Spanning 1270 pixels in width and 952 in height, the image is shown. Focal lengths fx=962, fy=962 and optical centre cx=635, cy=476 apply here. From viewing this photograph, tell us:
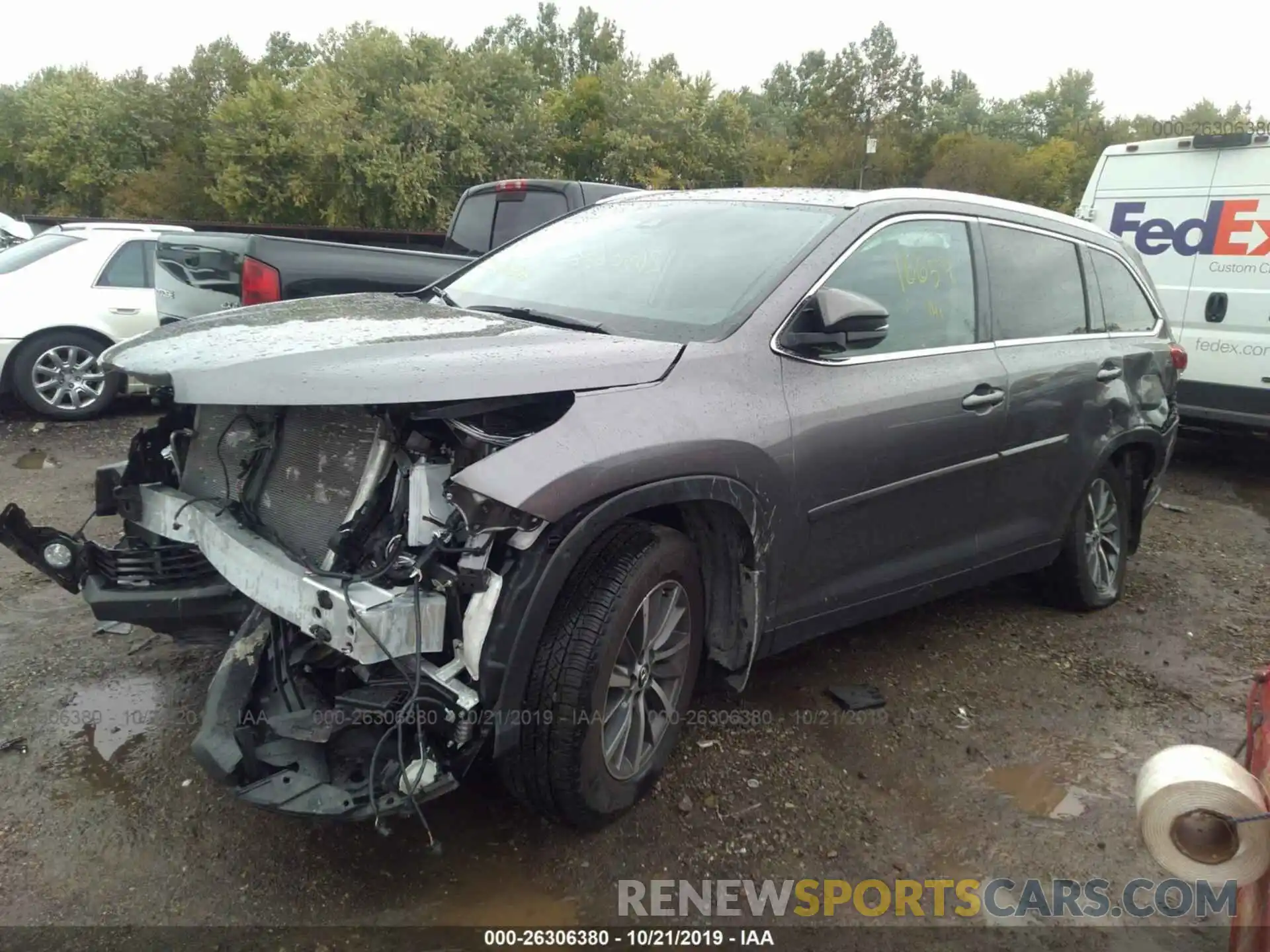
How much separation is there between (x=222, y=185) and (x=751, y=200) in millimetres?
27757

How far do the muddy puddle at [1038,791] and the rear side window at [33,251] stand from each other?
813cm

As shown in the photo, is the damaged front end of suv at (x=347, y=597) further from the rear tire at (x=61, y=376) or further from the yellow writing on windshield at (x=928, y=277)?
the rear tire at (x=61, y=376)

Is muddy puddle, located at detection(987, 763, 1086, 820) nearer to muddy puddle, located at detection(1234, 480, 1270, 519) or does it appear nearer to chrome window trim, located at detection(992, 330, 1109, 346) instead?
chrome window trim, located at detection(992, 330, 1109, 346)

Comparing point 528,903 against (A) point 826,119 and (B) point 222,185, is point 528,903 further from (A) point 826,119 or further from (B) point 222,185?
(A) point 826,119

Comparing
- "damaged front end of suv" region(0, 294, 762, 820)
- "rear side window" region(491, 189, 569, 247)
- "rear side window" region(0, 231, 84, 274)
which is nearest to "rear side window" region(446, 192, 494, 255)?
"rear side window" region(491, 189, 569, 247)

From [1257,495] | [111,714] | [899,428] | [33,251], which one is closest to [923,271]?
[899,428]

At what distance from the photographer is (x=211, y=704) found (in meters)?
2.50

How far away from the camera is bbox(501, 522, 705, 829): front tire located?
2527mm

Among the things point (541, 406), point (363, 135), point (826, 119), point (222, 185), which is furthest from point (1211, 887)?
point (826, 119)

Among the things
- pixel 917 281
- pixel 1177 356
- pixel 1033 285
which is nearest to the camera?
Answer: pixel 917 281

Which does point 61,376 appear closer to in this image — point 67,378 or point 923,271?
point 67,378

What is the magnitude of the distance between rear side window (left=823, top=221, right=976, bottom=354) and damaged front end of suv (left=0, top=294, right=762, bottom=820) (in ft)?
3.09

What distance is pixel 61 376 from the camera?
25.2 feet

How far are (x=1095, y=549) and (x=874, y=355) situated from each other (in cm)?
206
